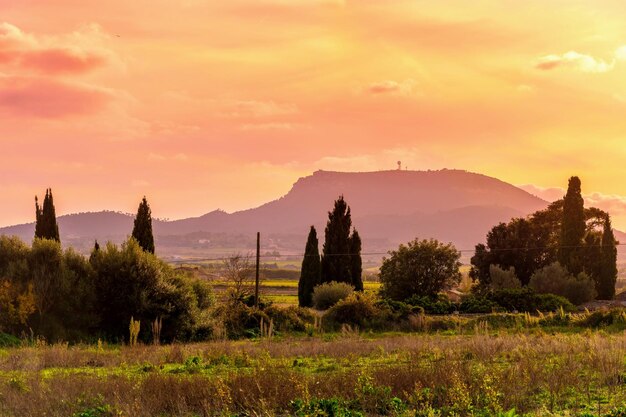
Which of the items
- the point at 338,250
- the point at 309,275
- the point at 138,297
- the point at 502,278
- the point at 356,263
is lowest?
the point at 502,278

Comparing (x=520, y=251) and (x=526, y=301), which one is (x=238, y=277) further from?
(x=520, y=251)

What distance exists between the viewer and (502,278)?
5591 cm

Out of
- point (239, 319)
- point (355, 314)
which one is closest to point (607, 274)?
point (355, 314)

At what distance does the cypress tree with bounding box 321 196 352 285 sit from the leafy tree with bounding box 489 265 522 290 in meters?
11.0

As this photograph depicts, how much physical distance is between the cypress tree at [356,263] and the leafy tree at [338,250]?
0.21m

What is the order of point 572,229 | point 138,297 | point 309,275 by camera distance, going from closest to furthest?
point 138,297 < point 309,275 < point 572,229

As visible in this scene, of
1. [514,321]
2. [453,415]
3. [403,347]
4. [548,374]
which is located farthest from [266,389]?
[514,321]

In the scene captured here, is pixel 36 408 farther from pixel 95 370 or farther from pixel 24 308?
pixel 24 308

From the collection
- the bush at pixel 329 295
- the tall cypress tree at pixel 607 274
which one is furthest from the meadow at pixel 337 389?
the tall cypress tree at pixel 607 274

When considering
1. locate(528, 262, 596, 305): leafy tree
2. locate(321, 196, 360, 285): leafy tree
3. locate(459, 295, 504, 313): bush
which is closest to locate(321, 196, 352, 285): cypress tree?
locate(321, 196, 360, 285): leafy tree

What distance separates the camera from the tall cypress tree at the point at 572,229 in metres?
56.8

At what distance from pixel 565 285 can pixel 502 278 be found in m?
5.45

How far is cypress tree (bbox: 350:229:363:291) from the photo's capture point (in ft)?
189

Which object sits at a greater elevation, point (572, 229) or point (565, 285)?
Answer: point (572, 229)
